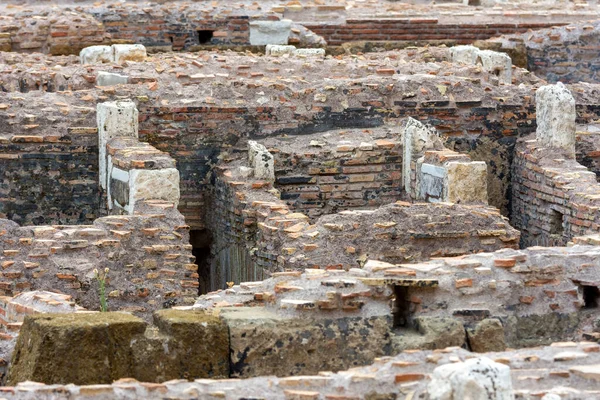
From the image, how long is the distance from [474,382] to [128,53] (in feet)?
46.0

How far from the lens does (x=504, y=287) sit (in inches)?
471

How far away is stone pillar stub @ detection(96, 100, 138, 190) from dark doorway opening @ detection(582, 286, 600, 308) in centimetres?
694

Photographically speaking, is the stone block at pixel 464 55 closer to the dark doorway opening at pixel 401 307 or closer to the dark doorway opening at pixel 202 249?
the dark doorway opening at pixel 202 249

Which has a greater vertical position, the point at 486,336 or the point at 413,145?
the point at 486,336

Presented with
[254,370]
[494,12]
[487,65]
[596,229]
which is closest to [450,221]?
[596,229]

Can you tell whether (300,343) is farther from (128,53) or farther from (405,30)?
(405,30)

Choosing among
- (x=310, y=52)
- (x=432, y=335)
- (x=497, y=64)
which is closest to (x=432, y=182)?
(x=497, y=64)

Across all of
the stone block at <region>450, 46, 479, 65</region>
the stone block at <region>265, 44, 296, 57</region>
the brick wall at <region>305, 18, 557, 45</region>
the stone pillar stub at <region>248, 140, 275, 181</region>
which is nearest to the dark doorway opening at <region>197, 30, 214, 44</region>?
the brick wall at <region>305, 18, 557, 45</region>

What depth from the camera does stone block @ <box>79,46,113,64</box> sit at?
22984 millimetres

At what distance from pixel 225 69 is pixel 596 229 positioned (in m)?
5.07

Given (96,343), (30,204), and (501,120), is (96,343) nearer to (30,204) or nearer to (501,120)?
(30,204)

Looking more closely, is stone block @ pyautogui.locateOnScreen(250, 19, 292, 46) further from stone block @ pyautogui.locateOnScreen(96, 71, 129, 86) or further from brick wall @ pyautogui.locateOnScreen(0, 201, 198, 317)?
brick wall @ pyautogui.locateOnScreen(0, 201, 198, 317)

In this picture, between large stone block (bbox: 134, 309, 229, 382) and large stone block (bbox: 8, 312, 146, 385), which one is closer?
large stone block (bbox: 8, 312, 146, 385)

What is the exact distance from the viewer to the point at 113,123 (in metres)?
18.3
